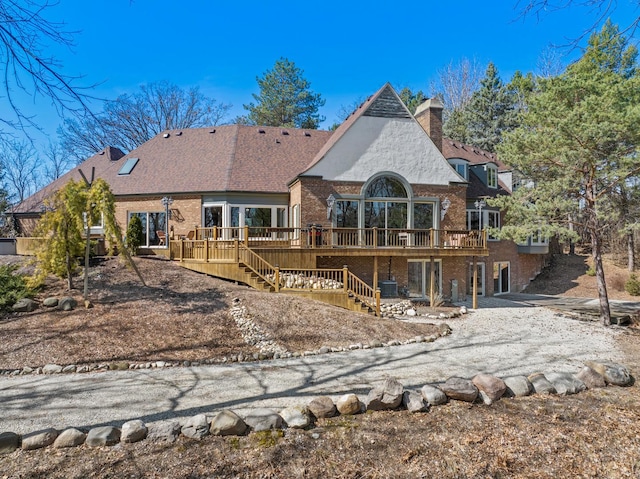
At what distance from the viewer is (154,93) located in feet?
111

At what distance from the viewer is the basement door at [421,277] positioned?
17.3m

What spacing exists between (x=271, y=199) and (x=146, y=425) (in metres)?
13.7

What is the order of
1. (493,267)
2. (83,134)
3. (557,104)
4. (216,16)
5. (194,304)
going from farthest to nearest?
(83,134)
(493,267)
(557,104)
(194,304)
(216,16)

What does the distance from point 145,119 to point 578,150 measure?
32.2 m

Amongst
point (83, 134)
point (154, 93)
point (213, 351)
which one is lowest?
point (213, 351)

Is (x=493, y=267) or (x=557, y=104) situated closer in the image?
(x=557, y=104)

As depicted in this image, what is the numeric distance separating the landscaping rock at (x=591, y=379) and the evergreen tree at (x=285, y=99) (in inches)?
1226

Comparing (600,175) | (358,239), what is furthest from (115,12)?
(600,175)

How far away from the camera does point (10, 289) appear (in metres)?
9.93

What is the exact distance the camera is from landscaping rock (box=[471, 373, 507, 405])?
5984 millimetres

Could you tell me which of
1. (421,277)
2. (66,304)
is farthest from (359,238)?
(66,304)

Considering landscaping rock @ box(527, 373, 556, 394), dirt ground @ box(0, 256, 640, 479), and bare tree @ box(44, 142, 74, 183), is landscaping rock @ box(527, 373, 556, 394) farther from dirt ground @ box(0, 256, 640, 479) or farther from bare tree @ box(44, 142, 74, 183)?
bare tree @ box(44, 142, 74, 183)

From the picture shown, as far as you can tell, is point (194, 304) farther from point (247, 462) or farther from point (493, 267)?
point (493, 267)

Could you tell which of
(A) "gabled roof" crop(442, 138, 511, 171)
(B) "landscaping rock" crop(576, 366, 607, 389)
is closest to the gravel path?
(B) "landscaping rock" crop(576, 366, 607, 389)
